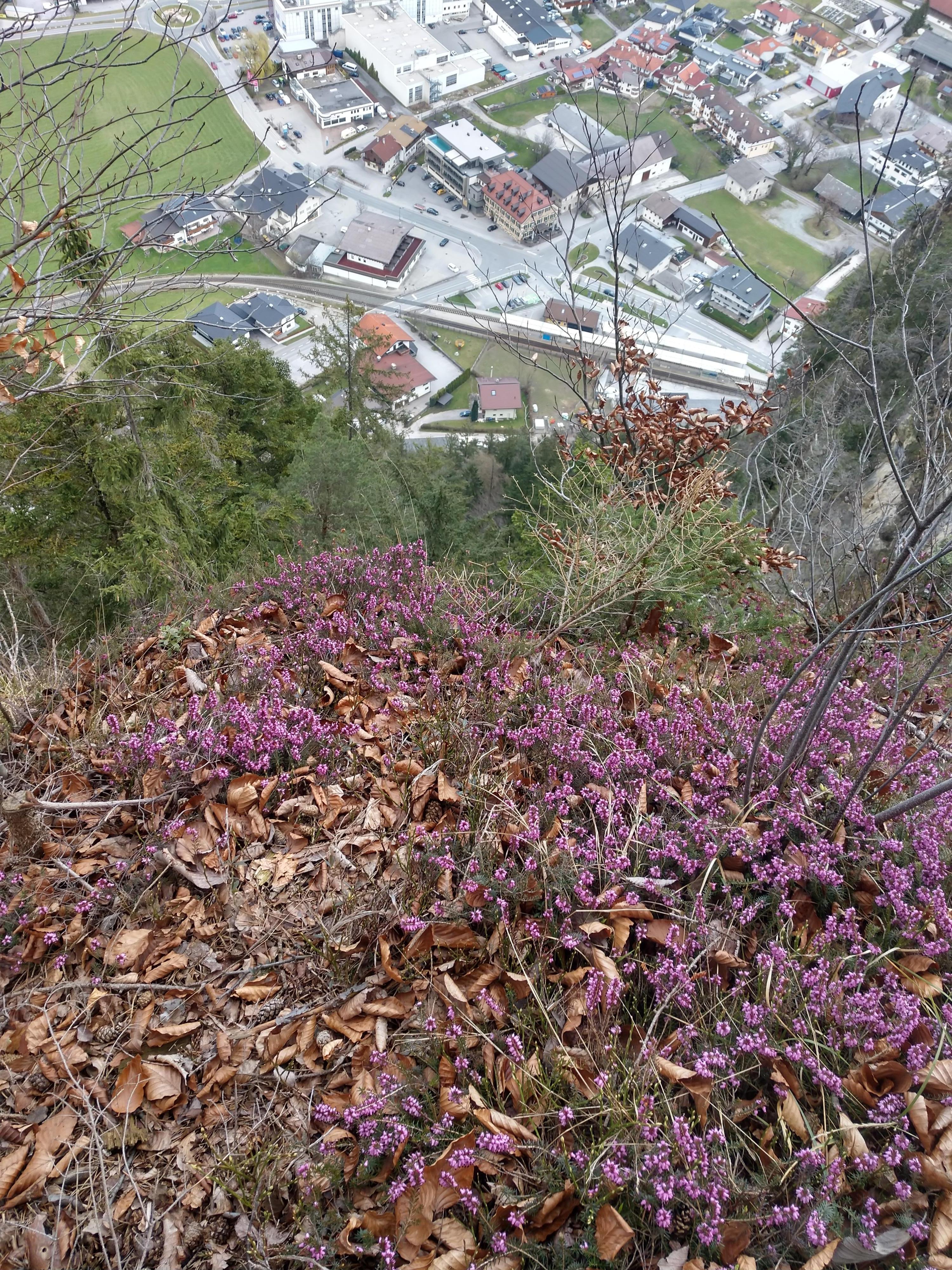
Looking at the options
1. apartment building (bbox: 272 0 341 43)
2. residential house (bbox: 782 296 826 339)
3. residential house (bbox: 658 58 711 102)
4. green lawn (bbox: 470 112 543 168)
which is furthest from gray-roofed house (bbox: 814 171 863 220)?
apartment building (bbox: 272 0 341 43)

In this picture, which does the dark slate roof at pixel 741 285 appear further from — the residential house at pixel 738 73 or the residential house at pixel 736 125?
the residential house at pixel 738 73

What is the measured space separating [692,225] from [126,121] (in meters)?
24.1

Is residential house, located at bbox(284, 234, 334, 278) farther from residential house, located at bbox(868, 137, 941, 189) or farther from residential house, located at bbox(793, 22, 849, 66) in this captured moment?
residential house, located at bbox(793, 22, 849, 66)

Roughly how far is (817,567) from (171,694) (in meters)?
4.67

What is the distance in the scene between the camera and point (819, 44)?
42438 millimetres

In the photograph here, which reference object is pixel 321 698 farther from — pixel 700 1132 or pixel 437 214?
pixel 437 214

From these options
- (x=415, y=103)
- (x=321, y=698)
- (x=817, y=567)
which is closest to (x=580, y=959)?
(x=321, y=698)

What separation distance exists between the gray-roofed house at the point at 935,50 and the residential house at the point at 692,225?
18922 mm

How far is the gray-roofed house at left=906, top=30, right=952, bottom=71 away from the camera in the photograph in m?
40.8

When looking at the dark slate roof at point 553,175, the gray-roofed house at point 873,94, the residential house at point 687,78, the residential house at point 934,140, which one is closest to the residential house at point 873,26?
the gray-roofed house at point 873,94

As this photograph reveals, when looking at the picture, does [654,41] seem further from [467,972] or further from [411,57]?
[467,972]

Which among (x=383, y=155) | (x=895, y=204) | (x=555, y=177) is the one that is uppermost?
(x=383, y=155)

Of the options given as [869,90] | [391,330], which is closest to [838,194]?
[869,90]

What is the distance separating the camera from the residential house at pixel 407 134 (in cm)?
3612
